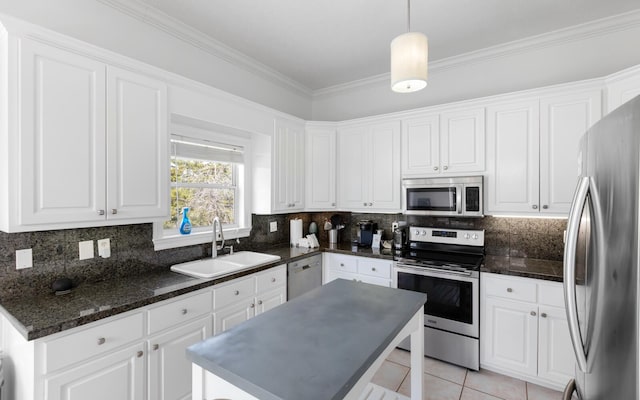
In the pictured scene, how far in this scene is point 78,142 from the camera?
5.61 feet

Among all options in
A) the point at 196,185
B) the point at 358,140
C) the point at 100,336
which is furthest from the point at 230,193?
the point at 100,336

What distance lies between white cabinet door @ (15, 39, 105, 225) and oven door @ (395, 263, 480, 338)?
2559 mm

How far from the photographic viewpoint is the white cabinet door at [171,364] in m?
1.78

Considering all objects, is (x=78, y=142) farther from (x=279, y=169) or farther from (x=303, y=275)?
(x=303, y=275)

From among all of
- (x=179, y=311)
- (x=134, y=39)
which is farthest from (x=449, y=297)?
(x=134, y=39)

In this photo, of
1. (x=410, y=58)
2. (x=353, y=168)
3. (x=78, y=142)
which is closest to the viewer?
(x=410, y=58)

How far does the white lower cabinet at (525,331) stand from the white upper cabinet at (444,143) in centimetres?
107

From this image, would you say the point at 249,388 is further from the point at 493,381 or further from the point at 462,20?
the point at 462,20

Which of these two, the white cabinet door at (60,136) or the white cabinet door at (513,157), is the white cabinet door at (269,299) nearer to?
the white cabinet door at (60,136)

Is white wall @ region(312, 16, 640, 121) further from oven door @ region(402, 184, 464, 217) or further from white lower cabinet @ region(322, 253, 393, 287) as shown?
white lower cabinet @ region(322, 253, 393, 287)

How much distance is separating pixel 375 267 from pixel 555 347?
1524 millimetres

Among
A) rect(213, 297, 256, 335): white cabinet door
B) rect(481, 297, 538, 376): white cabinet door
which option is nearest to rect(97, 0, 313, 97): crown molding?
rect(213, 297, 256, 335): white cabinet door

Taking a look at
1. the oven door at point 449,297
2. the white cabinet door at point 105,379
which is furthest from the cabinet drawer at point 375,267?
the white cabinet door at point 105,379

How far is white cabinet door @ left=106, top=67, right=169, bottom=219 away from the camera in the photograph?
1.86 metres
